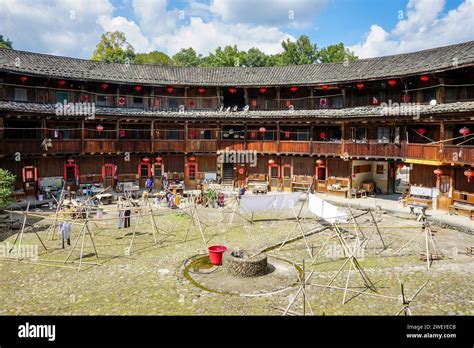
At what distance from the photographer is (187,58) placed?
292 feet

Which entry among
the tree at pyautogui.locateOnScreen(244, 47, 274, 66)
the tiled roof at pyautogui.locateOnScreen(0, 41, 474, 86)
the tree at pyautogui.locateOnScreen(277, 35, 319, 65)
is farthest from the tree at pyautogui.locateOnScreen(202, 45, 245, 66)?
the tiled roof at pyautogui.locateOnScreen(0, 41, 474, 86)

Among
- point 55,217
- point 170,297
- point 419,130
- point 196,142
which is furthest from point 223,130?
point 170,297

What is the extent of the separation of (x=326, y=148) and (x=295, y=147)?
295cm

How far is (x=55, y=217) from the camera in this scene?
19031 mm

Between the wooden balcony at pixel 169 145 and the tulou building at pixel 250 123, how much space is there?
0.31ft

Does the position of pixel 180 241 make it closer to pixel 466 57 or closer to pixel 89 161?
pixel 89 161

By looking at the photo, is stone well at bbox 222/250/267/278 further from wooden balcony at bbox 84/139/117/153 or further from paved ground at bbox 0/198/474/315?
wooden balcony at bbox 84/139/117/153

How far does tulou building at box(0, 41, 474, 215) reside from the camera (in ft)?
95.0

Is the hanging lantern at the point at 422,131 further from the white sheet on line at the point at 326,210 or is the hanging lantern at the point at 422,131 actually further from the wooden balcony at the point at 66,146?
the wooden balcony at the point at 66,146

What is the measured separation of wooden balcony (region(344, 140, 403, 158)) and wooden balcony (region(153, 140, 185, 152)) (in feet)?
49.4

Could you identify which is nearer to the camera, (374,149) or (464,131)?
(464,131)

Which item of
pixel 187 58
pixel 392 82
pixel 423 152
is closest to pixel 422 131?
pixel 423 152

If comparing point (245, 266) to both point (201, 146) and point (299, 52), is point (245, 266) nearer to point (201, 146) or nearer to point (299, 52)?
point (201, 146)

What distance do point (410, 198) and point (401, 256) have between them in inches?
489
